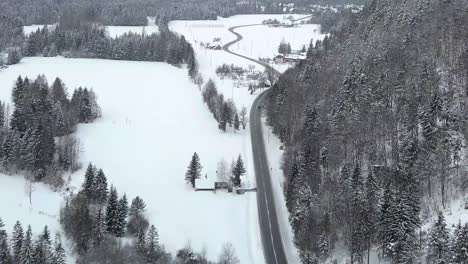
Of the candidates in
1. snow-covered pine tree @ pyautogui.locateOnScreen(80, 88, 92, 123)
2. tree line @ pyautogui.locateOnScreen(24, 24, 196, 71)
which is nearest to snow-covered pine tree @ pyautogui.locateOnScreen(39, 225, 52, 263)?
snow-covered pine tree @ pyautogui.locateOnScreen(80, 88, 92, 123)

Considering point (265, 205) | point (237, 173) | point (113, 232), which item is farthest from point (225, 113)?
point (113, 232)

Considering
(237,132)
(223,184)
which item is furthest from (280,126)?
(223,184)

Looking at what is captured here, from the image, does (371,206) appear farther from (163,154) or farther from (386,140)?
(163,154)

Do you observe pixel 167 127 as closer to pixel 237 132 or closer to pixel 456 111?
pixel 237 132

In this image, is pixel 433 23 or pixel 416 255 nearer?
pixel 416 255

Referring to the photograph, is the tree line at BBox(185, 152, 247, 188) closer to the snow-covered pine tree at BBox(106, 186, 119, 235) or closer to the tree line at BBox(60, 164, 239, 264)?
the tree line at BBox(60, 164, 239, 264)

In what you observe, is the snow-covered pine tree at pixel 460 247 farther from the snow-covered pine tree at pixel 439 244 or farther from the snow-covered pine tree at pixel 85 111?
the snow-covered pine tree at pixel 85 111

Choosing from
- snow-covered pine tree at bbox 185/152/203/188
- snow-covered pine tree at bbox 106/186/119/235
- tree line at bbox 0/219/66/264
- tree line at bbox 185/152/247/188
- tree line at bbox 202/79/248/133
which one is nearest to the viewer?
tree line at bbox 0/219/66/264

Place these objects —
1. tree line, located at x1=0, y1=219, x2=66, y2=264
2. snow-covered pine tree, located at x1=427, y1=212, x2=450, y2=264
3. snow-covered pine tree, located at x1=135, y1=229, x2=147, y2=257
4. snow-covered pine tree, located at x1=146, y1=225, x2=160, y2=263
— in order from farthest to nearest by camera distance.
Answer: snow-covered pine tree, located at x1=135, y1=229, x2=147, y2=257
snow-covered pine tree, located at x1=146, y1=225, x2=160, y2=263
tree line, located at x1=0, y1=219, x2=66, y2=264
snow-covered pine tree, located at x1=427, y1=212, x2=450, y2=264
